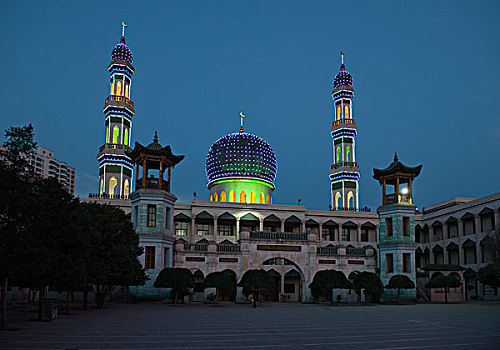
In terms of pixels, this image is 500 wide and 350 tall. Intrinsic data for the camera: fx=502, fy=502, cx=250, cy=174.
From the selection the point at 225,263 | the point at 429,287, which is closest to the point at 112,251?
the point at 225,263

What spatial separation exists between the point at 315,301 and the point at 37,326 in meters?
29.2

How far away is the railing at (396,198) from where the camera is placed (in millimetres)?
47188

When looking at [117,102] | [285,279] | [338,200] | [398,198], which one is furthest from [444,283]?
[117,102]

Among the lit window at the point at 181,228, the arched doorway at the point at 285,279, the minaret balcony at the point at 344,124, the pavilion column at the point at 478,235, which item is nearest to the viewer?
the arched doorway at the point at 285,279

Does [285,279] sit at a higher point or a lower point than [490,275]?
lower

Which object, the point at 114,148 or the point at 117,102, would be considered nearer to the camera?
the point at 114,148

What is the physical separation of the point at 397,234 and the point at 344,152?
25.0 m

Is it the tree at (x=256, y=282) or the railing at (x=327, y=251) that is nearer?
the tree at (x=256, y=282)

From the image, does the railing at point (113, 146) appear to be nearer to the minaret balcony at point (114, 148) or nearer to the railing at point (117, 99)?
the minaret balcony at point (114, 148)

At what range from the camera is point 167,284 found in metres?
34.8

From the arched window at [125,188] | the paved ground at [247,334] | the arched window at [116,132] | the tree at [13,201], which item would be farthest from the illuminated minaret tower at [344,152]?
the tree at [13,201]

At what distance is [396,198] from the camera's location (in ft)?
155

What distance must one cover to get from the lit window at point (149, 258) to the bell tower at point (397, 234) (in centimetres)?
2114

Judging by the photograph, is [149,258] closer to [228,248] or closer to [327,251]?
[228,248]
